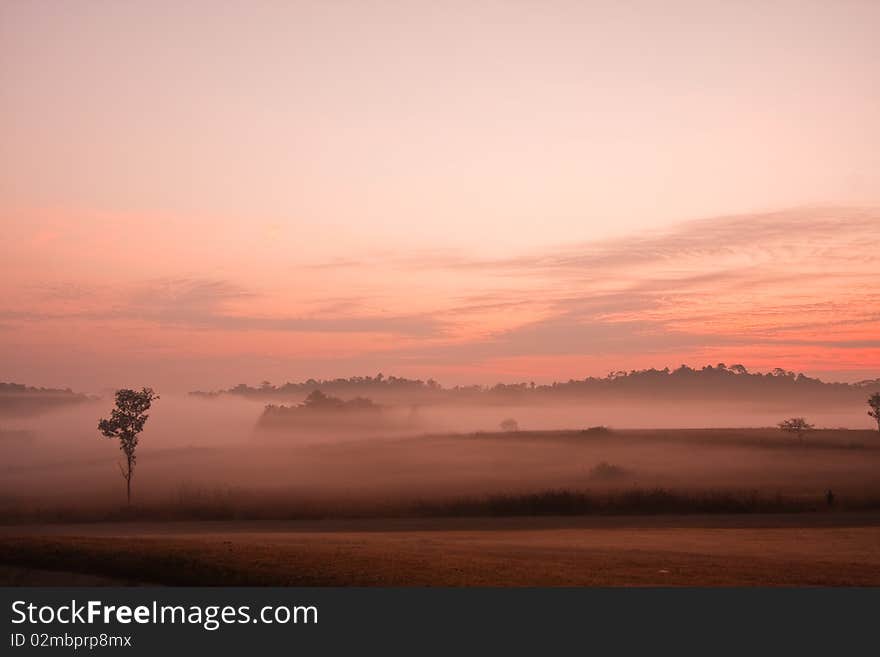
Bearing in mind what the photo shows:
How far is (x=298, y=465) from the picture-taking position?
13700 cm

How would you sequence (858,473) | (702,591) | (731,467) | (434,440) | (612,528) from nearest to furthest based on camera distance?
1. (702,591)
2. (612,528)
3. (858,473)
4. (731,467)
5. (434,440)

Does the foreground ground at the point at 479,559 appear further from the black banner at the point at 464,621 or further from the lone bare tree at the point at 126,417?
the lone bare tree at the point at 126,417

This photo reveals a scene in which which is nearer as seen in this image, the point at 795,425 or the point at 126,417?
the point at 126,417

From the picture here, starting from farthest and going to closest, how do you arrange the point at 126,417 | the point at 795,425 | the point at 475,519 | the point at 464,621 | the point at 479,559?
the point at 795,425
the point at 126,417
the point at 475,519
the point at 479,559
the point at 464,621

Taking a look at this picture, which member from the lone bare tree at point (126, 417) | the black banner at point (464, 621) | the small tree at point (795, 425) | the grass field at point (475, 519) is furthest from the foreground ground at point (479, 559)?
the small tree at point (795, 425)

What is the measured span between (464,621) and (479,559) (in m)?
9.06

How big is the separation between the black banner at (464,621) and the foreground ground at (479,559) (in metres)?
2.02

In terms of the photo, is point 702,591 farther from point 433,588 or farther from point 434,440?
point 434,440

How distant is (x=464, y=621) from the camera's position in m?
21.1

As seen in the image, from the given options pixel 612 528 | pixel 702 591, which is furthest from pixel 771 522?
pixel 702 591

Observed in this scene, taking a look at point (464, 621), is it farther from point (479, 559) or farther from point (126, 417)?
point (126, 417)

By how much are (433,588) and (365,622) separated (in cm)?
316

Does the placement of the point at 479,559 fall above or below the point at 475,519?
above

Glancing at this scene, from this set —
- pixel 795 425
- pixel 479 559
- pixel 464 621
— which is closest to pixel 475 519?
pixel 479 559
